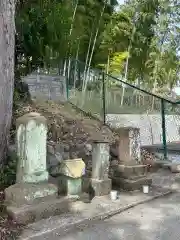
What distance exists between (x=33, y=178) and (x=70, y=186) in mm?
639

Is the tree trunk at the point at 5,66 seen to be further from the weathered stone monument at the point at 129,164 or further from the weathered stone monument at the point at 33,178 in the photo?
the weathered stone monument at the point at 129,164

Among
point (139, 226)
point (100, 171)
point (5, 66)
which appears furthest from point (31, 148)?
point (139, 226)

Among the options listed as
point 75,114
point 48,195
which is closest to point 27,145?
point 48,195

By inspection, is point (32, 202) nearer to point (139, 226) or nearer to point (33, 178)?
point (33, 178)

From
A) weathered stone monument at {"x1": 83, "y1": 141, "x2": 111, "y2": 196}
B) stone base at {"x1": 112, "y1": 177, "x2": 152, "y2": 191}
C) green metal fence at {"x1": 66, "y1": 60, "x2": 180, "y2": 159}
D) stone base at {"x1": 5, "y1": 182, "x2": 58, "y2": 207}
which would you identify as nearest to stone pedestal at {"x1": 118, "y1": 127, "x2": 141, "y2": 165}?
stone base at {"x1": 112, "y1": 177, "x2": 152, "y2": 191}

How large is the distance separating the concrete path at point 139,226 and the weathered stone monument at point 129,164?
2.17ft

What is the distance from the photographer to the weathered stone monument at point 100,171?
427 cm

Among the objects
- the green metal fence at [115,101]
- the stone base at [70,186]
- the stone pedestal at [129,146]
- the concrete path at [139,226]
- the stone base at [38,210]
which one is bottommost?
the concrete path at [139,226]

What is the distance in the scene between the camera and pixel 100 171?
431 cm

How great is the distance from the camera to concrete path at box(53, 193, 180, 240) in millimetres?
3115

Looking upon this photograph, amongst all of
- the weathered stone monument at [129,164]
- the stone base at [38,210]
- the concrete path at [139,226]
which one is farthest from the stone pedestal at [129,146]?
the stone base at [38,210]

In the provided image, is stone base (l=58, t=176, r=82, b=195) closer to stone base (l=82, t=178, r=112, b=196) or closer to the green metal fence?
stone base (l=82, t=178, r=112, b=196)

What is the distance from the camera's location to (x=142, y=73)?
18656 millimetres

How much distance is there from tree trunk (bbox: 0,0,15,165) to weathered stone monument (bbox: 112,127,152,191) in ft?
5.54
